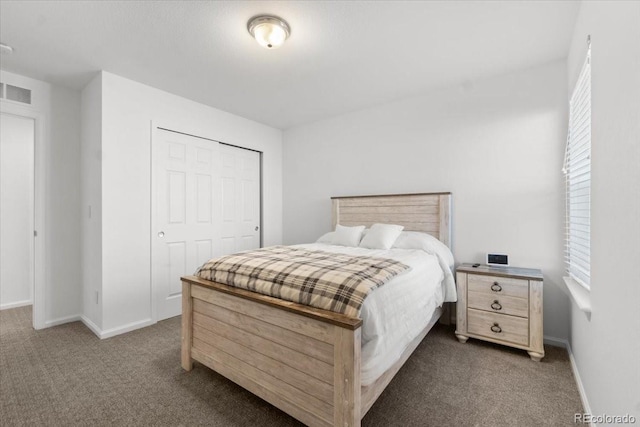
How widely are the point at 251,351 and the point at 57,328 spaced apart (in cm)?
262

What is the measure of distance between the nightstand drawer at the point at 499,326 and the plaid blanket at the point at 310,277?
1.08m

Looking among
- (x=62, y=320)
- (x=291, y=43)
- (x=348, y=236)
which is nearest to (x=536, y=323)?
(x=348, y=236)

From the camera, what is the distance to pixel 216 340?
6.39 ft

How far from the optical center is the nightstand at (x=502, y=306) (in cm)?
227

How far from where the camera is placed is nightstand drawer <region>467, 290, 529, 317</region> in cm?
231

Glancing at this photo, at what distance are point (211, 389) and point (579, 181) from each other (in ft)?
9.71

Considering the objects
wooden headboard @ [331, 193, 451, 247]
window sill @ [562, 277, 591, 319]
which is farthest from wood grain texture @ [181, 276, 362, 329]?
wooden headboard @ [331, 193, 451, 247]

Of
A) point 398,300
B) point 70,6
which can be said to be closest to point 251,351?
point 398,300

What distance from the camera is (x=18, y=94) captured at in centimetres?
283

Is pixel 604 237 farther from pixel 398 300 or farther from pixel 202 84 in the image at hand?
pixel 202 84

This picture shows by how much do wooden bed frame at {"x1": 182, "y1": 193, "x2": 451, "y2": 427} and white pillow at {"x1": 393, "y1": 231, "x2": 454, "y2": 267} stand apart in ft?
3.50

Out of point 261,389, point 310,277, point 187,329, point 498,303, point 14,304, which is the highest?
point 310,277

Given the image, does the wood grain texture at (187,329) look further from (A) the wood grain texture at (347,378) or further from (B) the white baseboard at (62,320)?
(B) the white baseboard at (62,320)

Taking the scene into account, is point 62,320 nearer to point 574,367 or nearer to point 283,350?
point 283,350
